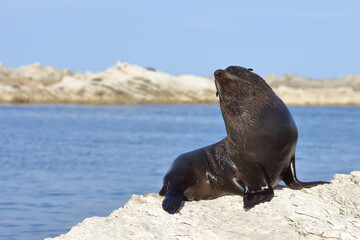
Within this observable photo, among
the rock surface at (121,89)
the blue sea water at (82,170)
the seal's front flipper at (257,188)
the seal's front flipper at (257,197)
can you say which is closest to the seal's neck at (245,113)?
the seal's front flipper at (257,188)

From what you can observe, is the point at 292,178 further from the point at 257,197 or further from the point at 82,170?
the point at 82,170

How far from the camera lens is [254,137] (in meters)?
6.12

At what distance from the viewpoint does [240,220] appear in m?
5.59

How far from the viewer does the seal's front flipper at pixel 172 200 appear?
19.3 feet

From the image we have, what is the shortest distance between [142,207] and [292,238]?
1671 mm

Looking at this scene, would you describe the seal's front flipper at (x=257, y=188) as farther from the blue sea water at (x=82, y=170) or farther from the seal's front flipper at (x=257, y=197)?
the blue sea water at (x=82, y=170)

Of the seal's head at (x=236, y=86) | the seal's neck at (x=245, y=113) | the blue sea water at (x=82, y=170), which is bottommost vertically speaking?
the blue sea water at (x=82, y=170)

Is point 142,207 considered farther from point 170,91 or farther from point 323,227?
point 170,91

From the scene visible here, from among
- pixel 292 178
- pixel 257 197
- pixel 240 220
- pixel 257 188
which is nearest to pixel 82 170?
pixel 292 178

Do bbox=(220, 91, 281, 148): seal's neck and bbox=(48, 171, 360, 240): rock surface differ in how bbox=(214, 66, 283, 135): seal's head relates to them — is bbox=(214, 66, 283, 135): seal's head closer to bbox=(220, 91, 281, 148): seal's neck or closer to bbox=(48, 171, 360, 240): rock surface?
bbox=(220, 91, 281, 148): seal's neck

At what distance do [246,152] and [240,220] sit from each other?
0.88 m

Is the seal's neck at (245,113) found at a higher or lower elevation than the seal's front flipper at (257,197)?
higher

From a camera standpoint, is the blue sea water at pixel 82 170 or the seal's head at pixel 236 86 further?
the blue sea water at pixel 82 170

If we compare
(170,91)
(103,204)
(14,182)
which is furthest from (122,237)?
(170,91)
